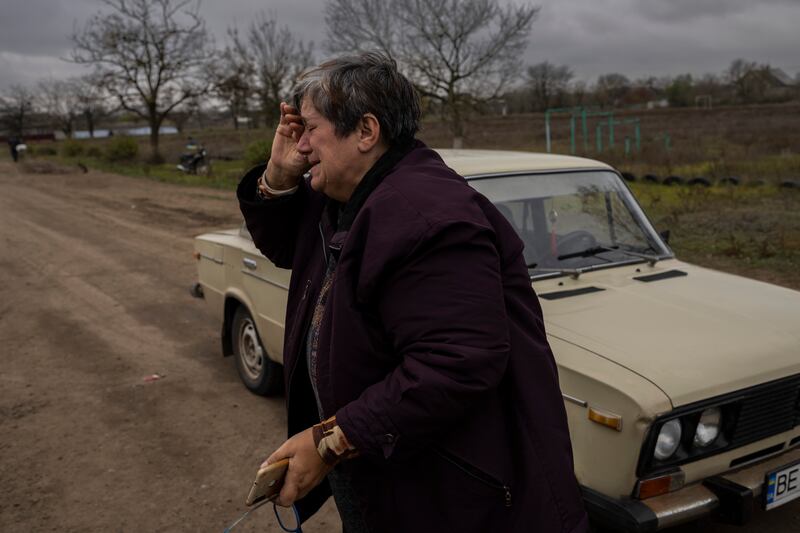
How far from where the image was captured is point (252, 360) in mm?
5141

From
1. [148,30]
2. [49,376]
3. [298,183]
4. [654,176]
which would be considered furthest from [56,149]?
[298,183]

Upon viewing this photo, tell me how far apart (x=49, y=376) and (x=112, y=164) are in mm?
26235

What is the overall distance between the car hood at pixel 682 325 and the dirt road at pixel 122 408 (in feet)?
3.24

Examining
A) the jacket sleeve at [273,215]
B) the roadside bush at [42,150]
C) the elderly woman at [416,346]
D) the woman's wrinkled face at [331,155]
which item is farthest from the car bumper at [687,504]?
the roadside bush at [42,150]

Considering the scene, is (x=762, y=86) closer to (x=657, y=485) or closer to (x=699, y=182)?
(x=699, y=182)

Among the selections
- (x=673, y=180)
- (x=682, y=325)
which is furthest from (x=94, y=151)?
(x=682, y=325)

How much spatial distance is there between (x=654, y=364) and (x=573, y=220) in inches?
56.5

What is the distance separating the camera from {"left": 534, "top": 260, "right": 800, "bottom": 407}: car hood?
2.77m

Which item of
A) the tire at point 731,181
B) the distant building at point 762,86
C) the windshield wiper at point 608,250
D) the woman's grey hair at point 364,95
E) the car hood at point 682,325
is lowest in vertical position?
the tire at point 731,181

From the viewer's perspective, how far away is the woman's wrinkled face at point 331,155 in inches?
71.3

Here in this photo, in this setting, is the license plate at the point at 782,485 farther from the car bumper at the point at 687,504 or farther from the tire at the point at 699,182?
the tire at the point at 699,182

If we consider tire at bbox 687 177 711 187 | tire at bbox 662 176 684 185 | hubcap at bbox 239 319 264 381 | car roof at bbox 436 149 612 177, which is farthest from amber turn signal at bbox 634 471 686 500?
tire at bbox 662 176 684 185

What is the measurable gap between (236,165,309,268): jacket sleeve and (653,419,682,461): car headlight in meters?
1.54

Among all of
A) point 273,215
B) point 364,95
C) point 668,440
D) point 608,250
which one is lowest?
point 668,440
